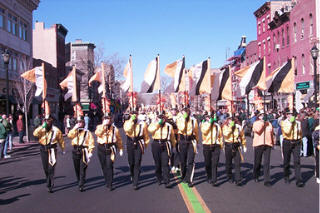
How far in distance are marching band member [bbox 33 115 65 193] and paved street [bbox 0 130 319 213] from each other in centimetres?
43

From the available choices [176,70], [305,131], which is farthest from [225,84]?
[305,131]

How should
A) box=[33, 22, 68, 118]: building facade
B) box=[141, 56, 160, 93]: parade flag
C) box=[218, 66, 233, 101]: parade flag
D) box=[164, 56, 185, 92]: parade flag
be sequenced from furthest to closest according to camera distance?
box=[33, 22, 68, 118]: building facade
box=[164, 56, 185, 92]: parade flag
box=[141, 56, 160, 93]: parade flag
box=[218, 66, 233, 101]: parade flag

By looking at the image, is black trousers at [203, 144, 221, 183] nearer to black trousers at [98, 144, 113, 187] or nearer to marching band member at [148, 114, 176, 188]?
marching band member at [148, 114, 176, 188]

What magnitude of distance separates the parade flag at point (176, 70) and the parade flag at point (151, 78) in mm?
1255

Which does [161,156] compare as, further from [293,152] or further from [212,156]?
[293,152]

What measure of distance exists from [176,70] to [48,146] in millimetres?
8384

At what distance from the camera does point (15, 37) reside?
34781 mm

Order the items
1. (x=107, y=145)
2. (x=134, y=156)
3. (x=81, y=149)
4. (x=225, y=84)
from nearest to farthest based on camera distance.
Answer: (x=81, y=149) < (x=107, y=145) < (x=134, y=156) < (x=225, y=84)

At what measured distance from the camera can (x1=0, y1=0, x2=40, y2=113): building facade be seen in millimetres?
31609

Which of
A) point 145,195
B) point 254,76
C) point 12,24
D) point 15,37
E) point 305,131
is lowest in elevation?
point 145,195

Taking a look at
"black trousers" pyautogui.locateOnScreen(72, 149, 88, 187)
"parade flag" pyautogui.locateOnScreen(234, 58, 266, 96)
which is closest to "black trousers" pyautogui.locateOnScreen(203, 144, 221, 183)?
"black trousers" pyautogui.locateOnScreen(72, 149, 88, 187)

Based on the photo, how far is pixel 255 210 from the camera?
688 cm

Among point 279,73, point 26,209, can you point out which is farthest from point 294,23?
point 26,209

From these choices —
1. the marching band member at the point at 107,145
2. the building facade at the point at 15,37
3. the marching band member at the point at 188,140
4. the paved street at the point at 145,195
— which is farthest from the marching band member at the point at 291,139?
the building facade at the point at 15,37
